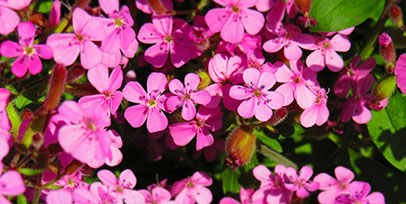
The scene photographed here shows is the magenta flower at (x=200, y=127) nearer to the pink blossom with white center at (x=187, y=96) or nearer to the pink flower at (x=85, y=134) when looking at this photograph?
the pink blossom with white center at (x=187, y=96)

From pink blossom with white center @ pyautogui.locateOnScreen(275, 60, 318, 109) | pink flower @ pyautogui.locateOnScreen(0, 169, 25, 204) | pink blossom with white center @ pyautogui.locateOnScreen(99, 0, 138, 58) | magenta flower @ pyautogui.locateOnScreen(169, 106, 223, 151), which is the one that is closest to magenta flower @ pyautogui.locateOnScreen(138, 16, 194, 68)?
pink blossom with white center @ pyautogui.locateOnScreen(99, 0, 138, 58)

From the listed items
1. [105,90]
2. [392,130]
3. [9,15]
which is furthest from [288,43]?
[9,15]

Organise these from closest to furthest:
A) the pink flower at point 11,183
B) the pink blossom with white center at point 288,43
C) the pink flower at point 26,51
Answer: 1. the pink flower at point 11,183
2. the pink flower at point 26,51
3. the pink blossom with white center at point 288,43

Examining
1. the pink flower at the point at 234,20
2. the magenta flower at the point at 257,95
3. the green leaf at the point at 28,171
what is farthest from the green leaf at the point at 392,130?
the green leaf at the point at 28,171

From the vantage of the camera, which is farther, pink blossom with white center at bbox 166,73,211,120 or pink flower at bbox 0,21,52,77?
pink blossom with white center at bbox 166,73,211,120

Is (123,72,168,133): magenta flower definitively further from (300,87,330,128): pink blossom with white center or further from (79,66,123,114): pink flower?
(300,87,330,128): pink blossom with white center

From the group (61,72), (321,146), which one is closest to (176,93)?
(61,72)
